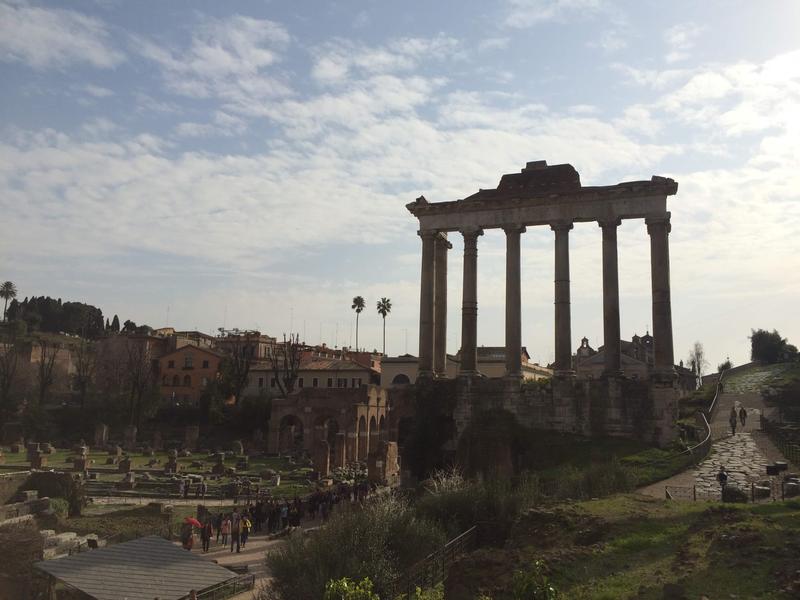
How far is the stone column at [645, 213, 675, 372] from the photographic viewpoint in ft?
84.1

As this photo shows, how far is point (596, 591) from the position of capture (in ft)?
33.9

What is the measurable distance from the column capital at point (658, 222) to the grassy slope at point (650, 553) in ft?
46.7

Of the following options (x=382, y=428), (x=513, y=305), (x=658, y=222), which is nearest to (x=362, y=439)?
(x=382, y=428)

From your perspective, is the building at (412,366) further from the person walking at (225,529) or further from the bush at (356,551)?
the bush at (356,551)

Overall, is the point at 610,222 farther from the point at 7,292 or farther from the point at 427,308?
the point at 7,292

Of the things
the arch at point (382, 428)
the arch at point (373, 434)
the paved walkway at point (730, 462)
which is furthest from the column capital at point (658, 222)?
the arch at point (382, 428)

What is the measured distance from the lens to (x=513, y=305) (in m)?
28.0

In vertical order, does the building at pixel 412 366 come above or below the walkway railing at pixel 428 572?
above

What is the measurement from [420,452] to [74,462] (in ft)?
75.0

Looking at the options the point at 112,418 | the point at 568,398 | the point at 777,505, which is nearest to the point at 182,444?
the point at 112,418

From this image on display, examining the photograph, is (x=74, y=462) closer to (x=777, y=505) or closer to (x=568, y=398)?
(x=568, y=398)

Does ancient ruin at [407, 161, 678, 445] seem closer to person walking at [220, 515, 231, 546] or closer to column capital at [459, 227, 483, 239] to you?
column capital at [459, 227, 483, 239]

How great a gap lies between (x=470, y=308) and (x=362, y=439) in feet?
71.7

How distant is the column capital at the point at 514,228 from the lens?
1118 inches
